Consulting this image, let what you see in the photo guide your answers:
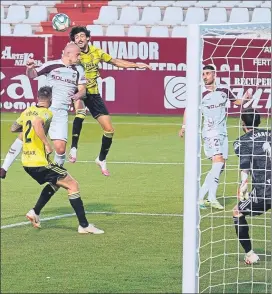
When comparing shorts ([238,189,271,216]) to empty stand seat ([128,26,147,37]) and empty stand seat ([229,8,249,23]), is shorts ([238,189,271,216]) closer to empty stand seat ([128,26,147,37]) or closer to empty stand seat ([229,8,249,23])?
empty stand seat ([128,26,147,37])

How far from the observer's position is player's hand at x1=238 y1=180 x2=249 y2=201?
383 inches

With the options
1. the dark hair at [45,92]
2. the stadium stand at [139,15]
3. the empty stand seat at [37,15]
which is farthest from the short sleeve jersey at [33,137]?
the empty stand seat at [37,15]

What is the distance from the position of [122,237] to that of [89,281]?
193 cm

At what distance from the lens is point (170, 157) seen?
2106 cm

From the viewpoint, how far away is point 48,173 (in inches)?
407

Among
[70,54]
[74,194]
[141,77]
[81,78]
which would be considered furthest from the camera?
[141,77]

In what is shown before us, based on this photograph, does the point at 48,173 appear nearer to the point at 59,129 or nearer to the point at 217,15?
the point at 59,129

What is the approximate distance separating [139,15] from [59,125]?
71.9 feet

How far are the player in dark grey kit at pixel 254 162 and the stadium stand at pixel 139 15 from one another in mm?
15021

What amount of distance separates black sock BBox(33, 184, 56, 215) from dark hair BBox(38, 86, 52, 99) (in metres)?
4.18

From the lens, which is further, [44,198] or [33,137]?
[44,198]

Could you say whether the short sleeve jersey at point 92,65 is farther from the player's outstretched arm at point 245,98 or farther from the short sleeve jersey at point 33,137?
the player's outstretched arm at point 245,98

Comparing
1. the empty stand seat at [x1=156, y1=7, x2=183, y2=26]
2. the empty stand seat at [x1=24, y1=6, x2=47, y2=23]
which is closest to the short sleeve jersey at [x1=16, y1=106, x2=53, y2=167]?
the empty stand seat at [x1=156, y1=7, x2=183, y2=26]

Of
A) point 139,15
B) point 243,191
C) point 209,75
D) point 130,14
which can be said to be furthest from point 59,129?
point 139,15
